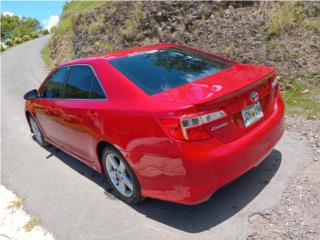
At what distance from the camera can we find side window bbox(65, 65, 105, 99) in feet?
13.2

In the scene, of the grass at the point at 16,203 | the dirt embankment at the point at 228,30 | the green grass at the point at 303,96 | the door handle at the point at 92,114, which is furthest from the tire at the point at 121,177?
the dirt embankment at the point at 228,30

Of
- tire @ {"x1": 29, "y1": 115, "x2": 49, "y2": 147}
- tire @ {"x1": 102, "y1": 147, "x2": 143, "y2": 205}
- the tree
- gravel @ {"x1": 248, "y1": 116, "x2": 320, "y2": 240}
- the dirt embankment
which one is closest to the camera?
gravel @ {"x1": 248, "y1": 116, "x2": 320, "y2": 240}

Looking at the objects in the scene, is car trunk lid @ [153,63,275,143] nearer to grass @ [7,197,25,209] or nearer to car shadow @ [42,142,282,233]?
car shadow @ [42,142,282,233]

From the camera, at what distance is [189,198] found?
3.19 metres

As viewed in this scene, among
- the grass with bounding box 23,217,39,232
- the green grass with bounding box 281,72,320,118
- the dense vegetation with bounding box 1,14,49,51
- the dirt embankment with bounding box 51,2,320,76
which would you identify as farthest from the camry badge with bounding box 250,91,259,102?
the dense vegetation with bounding box 1,14,49,51

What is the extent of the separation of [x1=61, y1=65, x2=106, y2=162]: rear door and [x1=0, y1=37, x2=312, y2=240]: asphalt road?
0.54 m

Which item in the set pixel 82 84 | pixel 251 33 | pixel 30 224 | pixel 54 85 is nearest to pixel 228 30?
pixel 251 33

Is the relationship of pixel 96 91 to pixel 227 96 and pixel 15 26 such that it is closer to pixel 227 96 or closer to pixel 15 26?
pixel 227 96

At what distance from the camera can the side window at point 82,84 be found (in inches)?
159

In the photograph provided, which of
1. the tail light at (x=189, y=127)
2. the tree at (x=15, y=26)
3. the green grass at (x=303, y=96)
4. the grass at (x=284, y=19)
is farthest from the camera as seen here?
the tree at (x=15, y=26)

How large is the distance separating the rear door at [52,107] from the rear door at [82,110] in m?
0.21

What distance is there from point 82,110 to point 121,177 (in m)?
Answer: 0.94

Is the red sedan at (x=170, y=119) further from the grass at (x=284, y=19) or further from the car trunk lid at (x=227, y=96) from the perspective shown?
the grass at (x=284, y=19)

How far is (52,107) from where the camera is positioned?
16.6 ft
